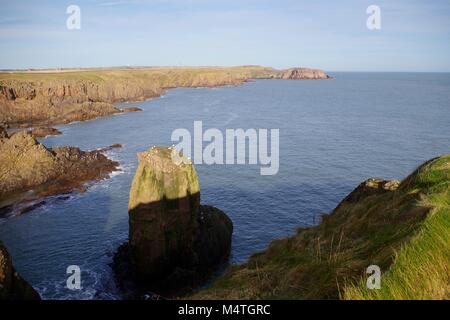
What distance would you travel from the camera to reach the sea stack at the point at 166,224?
94.5 feet

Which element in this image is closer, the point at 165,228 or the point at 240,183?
the point at 165,228

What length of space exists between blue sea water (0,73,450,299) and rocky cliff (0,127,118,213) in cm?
315

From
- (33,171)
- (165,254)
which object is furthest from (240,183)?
(33,171)

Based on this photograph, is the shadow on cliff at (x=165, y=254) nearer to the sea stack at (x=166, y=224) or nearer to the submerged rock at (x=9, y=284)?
the sea stack at (x=166, y=224)

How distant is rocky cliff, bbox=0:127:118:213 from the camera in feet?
150

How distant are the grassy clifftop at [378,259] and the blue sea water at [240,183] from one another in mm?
18470

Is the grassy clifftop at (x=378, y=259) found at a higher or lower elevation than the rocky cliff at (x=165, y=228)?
higher

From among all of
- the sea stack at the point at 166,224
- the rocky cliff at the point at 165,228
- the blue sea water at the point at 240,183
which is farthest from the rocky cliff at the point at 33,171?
the sea stack at the point at 166,224

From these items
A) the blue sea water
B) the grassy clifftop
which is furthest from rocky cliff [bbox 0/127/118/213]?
the grassy clifftop

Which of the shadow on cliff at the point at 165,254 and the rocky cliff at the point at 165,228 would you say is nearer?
the shadow on cliff at the point at 165,254

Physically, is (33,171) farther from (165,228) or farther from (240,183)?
(165,228)

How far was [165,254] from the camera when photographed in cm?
2909

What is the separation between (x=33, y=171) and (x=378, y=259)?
4917 cm
